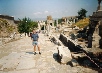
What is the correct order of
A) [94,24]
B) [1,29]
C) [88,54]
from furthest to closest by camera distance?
[1,29] → [94,24] → [88,54]

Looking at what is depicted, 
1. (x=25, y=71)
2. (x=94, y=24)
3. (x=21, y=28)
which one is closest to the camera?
(x=25, y=71)

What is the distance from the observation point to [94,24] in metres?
19.7

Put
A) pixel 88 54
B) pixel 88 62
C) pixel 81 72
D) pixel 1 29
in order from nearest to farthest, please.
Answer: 1. pixel 81 72
2. pixel 88 62
3. pixel 88 54
4. pixel 1 29

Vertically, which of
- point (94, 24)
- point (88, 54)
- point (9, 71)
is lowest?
point (9, 71)

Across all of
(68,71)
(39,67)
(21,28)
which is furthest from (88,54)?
(21,28)

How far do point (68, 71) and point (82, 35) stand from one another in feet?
59.1

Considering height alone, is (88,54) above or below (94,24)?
below

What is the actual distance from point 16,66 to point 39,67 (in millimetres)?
1281

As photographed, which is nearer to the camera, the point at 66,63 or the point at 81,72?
the point at 81,72

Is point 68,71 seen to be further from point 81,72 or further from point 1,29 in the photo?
point 1,29

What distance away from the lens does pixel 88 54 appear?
285 inches

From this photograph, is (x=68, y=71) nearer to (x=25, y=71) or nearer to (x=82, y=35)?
(x=25, y=71)

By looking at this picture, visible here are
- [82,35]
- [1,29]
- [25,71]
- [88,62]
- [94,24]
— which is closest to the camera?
Answer: [25,71]

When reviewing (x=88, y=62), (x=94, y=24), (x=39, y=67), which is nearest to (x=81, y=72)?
(x=88, y=62)
